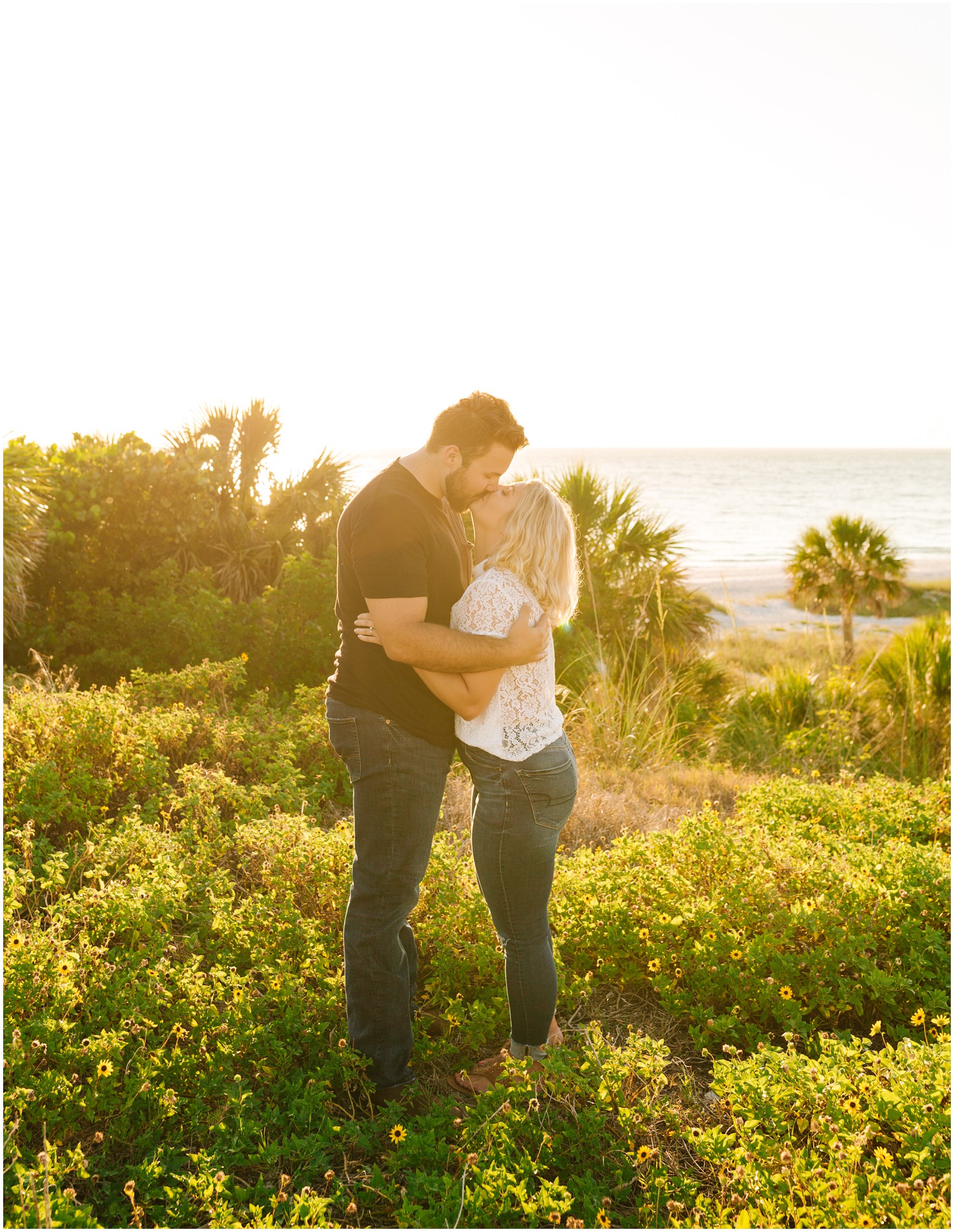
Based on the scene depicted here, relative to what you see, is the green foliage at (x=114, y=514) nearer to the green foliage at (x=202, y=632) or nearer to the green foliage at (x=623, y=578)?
the green foliage at (x=202, y=632)

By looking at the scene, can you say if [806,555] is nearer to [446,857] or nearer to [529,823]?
[446,857]

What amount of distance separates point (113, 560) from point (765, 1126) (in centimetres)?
807

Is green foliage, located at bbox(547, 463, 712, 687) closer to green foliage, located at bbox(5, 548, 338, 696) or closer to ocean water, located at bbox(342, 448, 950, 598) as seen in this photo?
ocean water, located at bbox(342, 448, 950, 598)

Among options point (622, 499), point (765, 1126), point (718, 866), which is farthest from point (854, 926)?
point (622, 499)

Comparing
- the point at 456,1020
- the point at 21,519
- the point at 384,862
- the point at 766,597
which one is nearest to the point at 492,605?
the point at 384,862

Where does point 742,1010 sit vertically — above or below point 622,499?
below

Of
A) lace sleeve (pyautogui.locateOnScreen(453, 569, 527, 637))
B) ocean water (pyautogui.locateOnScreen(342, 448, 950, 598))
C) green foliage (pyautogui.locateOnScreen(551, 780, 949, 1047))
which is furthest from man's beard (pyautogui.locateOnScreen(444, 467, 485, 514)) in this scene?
ocean water (pyautogui.locateOnScreen(342, 448, 950, 598))

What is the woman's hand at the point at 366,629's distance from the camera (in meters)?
2.63

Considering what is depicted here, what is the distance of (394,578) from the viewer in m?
2.56

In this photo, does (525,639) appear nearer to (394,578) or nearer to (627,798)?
(394,578)

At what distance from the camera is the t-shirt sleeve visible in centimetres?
257

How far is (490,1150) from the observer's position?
230cm

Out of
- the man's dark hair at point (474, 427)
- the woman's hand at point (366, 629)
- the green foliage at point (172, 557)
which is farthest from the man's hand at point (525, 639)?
the green foliage at point (172, 557)

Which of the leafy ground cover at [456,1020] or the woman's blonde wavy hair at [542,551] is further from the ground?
the woman's blonde wavy hair at [542,551]
